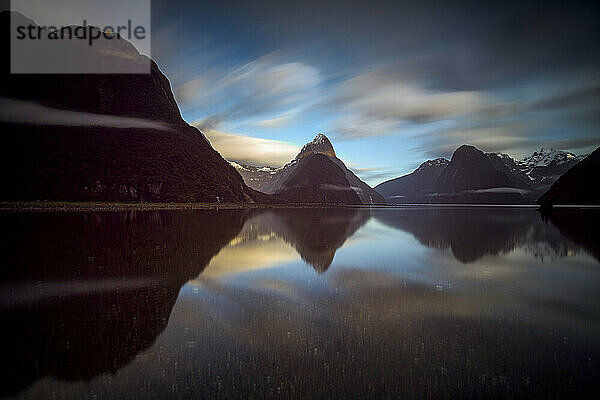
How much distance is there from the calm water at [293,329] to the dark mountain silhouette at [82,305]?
0.07 m

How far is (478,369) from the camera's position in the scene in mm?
9578

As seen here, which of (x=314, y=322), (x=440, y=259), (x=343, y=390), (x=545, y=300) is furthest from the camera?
(x=440, y=259)

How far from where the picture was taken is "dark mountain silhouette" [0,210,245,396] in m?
10.2

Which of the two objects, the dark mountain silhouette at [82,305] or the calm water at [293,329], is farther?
the dark mountain silhouette at [82,305]

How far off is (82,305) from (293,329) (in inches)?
417

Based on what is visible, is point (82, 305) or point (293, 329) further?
point (82, 305)

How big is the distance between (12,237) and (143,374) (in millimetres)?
41651

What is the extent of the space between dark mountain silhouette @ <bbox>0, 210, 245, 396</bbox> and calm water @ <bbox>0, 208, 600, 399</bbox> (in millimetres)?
72

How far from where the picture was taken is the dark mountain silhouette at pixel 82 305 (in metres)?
10.2

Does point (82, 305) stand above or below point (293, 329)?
above

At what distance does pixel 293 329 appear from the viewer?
12.8 metres

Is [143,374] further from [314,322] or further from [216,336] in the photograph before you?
[314,322]

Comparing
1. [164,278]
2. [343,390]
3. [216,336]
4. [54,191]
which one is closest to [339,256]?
[164,278]

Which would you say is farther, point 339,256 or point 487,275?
point 339,256
